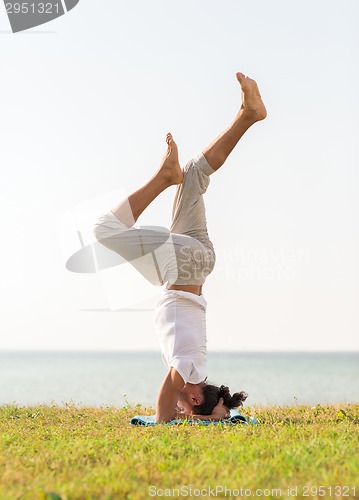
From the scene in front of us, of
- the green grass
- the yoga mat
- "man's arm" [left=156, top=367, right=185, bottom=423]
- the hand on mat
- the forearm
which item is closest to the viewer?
the green grass

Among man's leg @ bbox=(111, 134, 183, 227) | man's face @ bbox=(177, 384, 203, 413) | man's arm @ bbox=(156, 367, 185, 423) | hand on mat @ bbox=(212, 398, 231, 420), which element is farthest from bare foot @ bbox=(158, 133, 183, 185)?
hand on mat @ bbox=(212, 398, 231, 420)

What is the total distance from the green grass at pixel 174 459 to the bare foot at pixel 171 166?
6.68 feet

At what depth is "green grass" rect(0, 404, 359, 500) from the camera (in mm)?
3238

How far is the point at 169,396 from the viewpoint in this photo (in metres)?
5.82

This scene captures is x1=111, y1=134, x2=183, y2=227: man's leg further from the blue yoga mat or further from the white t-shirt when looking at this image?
the blue yoga mat

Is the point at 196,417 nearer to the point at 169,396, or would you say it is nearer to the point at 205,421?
the point at 205,421

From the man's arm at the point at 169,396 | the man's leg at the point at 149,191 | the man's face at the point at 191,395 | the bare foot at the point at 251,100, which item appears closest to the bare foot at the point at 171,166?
the man's leg at the point at 149,191

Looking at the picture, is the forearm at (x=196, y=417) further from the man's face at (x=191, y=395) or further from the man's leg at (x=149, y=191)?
the man's leg at (x=149, y=191)

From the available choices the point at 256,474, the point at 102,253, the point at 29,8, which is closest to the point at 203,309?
the point at 102,253

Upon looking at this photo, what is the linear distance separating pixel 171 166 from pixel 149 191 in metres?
0.28

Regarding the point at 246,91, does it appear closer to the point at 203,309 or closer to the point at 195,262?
the point at 195,262

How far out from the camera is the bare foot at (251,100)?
602 centimetres

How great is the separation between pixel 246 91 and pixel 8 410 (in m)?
3.90

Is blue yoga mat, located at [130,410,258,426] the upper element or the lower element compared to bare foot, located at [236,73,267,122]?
lower
